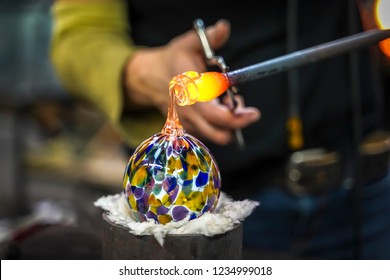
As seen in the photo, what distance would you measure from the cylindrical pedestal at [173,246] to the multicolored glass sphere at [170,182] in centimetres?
1

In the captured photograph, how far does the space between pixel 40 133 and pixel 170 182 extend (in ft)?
4.59

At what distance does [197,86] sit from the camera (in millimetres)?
316

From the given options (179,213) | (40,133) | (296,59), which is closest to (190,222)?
(179,213)

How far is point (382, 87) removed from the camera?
57cm

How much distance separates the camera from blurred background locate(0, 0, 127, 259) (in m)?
1.44

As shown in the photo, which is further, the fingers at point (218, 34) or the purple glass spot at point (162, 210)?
the fingers at point (218, 34)

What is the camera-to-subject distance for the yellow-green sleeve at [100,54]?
1.78 feet

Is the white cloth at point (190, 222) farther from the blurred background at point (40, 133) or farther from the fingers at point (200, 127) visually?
the blurred background at point (40, 133)

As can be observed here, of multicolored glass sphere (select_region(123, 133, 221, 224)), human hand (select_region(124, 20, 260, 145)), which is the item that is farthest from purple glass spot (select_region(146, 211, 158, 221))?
human hand (select_region(124, 20, 260, 145))

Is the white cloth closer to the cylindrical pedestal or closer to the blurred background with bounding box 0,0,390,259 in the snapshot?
the cylindrical pedestal

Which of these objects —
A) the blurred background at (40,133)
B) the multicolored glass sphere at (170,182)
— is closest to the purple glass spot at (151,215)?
the multicolored glass sphere at (170,182)

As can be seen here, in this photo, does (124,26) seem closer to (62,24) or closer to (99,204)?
(62,24)

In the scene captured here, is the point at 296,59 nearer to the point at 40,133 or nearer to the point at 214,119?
the point at 214,119

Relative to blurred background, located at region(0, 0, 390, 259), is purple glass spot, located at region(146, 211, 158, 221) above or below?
below
